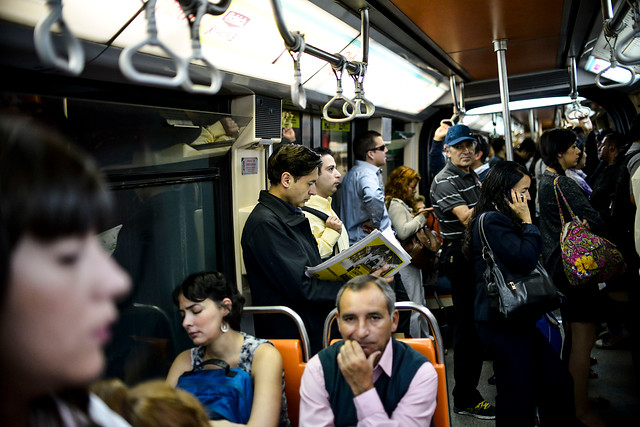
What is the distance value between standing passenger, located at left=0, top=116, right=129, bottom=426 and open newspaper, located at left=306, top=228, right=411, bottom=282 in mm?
1854

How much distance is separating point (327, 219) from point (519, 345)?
4.80 ft

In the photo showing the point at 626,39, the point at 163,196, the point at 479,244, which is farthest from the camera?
the point at 479,244

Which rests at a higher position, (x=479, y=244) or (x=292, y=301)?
(x=479, y=244)

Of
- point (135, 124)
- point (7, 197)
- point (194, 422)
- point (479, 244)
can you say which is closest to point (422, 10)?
point (479, 244)

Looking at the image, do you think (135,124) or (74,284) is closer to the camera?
(74,284)

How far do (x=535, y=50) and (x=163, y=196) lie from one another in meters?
3.54

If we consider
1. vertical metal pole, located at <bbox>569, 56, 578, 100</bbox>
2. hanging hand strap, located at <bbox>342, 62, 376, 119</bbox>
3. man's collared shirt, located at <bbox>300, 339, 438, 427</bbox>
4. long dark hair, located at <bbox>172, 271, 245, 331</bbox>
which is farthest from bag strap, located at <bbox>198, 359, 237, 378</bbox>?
vertical metal pole, located at <bbox>569, 56, 578, 100</bbox>

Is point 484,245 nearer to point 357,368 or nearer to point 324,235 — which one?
point 324,235

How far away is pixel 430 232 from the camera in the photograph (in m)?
4.48

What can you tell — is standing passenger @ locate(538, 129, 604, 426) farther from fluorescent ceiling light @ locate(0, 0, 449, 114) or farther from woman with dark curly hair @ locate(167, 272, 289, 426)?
woman with dark curly hair @ locate(167, 272, 289, 426)

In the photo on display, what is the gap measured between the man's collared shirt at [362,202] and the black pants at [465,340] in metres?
0.74

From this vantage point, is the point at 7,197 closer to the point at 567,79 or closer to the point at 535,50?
the point at 535,50

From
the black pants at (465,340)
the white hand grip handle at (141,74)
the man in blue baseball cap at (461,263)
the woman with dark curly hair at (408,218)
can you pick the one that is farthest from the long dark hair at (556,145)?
the white hand grip handle at (141,74)

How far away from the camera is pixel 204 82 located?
2.49 metres
